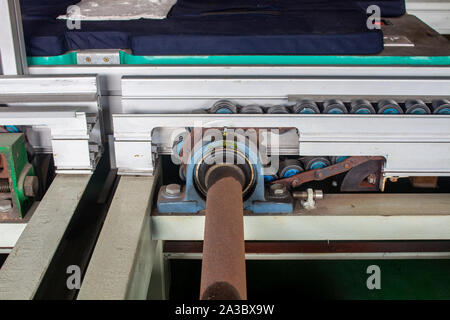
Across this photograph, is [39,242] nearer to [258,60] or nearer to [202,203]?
[202,203]

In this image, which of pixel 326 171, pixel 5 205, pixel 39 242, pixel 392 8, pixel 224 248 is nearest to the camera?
pixel 224 248

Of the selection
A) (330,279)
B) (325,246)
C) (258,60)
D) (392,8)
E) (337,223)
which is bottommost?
(330,279)

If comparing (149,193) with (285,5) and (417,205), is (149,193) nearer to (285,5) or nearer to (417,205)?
(417,205)

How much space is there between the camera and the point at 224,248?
2.75 feet

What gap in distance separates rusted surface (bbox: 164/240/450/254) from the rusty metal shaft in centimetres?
95

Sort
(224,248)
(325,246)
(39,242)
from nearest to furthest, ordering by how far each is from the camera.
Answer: (224,248) → (39,242) → (325,246)

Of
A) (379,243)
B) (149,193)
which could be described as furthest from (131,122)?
(379,243)

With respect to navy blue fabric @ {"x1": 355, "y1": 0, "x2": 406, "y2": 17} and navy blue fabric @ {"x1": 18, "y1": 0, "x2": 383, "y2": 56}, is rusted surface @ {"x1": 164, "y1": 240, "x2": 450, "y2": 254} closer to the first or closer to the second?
navy blue fabric @ {"x1": 18, "y1": 0, "x2": 383, "y2": 56}

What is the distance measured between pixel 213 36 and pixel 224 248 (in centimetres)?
79

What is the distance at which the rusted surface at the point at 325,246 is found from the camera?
197 centimetres

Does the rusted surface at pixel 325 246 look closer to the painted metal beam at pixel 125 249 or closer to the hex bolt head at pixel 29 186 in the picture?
the painted metal beam at pixel 125 249

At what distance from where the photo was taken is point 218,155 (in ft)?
3.98

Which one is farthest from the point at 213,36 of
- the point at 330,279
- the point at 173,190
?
the point at 330,279
